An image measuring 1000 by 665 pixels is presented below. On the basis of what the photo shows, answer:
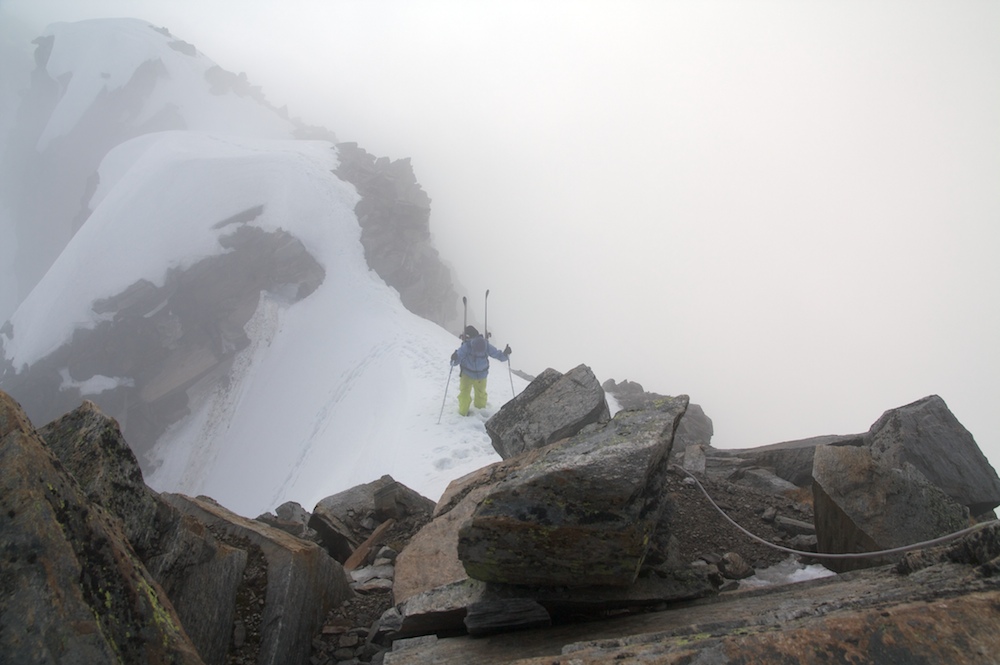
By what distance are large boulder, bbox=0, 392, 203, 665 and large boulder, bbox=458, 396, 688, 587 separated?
1937mm

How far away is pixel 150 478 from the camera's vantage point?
3000 cm

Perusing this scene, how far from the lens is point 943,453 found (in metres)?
8.02

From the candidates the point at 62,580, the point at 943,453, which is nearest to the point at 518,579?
the point at 62,580

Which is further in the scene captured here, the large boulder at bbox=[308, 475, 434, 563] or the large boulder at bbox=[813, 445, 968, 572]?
the large boulder at bbox=[308, 475, 434, 563]

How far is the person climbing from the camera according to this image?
16891 millimetres

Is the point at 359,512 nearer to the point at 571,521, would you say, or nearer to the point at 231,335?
the point at 571,521

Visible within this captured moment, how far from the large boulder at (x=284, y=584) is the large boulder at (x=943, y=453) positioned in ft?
27.1

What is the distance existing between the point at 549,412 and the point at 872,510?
608cm

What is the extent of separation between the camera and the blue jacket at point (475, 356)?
16859mm

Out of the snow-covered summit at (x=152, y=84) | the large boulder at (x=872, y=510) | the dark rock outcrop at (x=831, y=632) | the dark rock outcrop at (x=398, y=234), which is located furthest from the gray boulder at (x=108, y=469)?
the snow-covered summit at (x=152, y=84)

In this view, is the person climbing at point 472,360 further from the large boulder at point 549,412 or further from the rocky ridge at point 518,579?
the rocky ridge at point 518,579

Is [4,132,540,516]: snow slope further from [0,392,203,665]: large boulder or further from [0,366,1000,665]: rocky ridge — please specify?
[0,392,203,665]: large boulder

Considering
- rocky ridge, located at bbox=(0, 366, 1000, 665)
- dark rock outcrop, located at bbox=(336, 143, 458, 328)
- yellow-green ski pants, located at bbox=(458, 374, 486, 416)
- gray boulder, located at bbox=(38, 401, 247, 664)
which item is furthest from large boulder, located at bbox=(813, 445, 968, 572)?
dark rock outcrop, located at bbox=(336, 143, 458, 328)

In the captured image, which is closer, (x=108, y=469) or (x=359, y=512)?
(x=108, y=469)
